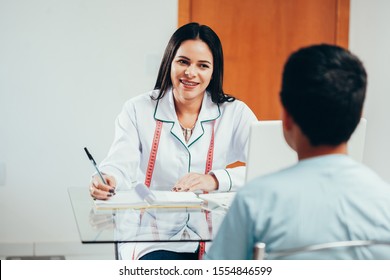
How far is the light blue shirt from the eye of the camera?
1077 mm

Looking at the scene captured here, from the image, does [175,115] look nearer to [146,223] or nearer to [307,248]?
[146,223]

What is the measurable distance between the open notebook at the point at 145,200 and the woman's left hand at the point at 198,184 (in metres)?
0.11

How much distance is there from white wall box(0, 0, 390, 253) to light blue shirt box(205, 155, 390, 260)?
1.71 metres

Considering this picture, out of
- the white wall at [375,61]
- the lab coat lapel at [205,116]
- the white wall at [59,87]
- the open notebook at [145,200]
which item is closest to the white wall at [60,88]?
the white wall at [59,87]

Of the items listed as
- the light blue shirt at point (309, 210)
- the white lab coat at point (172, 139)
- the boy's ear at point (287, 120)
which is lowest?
the white lab coat at point (172, 139)

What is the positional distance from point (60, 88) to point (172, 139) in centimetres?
75

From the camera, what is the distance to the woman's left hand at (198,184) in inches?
81.1

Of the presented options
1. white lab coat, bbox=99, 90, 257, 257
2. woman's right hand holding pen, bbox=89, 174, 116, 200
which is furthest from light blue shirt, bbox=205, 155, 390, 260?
white lab coat, bbox=99, 90, 257, 257

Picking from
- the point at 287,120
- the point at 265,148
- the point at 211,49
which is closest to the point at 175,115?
the point at 211,49

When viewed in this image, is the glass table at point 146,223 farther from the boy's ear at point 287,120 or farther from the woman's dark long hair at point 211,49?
the woman's dark long hair at point 211,49

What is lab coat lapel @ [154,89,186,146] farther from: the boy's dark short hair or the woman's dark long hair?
the boy's dark short hair

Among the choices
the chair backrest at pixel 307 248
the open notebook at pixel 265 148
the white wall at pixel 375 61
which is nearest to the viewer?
the chair backrest at pixel 307 248

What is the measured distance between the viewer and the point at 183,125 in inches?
91.4
